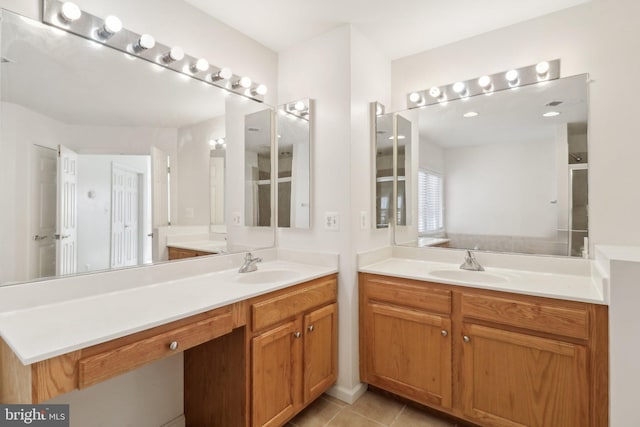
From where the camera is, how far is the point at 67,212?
1343mm

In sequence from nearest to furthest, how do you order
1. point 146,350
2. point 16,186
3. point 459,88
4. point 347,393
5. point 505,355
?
point 146,350 → point 16,186 → point 505,355 → point 347,393 → point 459,88

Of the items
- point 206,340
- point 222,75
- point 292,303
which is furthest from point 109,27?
point 292,303

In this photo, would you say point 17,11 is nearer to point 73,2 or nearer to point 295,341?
point 73,2

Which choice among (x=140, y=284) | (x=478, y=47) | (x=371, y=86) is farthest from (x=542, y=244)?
(x=140, y=284)

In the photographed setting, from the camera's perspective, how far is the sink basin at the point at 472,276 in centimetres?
183

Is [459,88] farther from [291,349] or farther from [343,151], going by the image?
[291,349]

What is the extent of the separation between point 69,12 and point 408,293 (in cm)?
217

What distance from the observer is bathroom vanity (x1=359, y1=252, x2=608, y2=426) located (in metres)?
1.40

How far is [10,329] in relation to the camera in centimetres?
103

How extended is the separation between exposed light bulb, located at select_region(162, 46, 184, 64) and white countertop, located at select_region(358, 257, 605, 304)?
1650mm

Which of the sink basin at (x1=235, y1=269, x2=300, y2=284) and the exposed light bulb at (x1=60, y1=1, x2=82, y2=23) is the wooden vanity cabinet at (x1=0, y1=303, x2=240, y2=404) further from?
the exposed light bulb at (x1=60, y1=1, x2=82, y2=23)

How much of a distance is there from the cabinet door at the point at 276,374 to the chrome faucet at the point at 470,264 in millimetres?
1143

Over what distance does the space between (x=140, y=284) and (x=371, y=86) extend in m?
1.95

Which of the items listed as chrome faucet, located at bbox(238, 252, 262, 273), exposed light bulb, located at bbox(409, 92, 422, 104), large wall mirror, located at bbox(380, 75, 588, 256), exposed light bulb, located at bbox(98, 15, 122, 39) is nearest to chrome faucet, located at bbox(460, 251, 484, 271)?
large wall mirror, located at bbox(380, 75, 588, 256)
